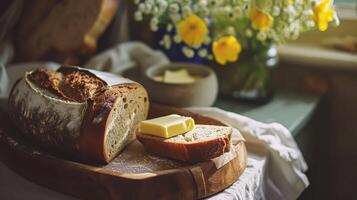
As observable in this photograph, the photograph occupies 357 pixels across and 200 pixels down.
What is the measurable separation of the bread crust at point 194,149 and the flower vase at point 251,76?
389 mm

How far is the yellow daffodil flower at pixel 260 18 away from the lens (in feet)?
3.35

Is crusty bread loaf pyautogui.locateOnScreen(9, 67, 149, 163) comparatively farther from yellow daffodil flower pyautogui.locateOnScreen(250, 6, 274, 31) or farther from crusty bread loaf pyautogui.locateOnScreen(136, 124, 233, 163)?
yellow daffodil flower pyautogui.locateOnScreen(250, 6, 274, 31)

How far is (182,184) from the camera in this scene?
2.60 feet

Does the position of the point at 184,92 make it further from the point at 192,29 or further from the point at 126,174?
the point at 126,174

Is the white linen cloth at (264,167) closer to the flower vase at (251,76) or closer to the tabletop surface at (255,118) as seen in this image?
the tabletop surface at (255,118)

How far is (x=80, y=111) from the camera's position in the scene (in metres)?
0.86

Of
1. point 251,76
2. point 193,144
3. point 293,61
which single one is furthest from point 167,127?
point 293,61

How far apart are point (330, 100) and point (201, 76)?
0.37 metres

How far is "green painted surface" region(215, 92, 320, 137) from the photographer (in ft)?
3.79

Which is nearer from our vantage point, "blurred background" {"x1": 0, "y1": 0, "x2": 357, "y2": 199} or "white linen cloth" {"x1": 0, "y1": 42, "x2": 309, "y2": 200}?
"white linen cloth" {"x1": 0, "y1": 42, "x2": 309, "y2": 200}

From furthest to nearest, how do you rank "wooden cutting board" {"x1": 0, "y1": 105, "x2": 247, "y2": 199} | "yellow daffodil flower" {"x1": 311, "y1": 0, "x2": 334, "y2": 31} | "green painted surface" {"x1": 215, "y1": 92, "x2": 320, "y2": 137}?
"green painted surface" {"x1": 215, "y1": 92, "x2": 320, "y2": 137} → "yellow daffodil flower" {"x1": 311, "y1": 0, "x2": 334, "y2": 31} → "wooden cutting board" {"x1": 0, "y1": 105, "x2": 247, "y2": 199}

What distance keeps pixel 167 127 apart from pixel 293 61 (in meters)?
0.59

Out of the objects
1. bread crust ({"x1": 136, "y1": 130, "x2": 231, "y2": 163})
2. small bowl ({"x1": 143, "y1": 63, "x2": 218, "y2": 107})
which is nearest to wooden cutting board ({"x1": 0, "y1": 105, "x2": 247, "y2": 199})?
bread crust ({"x1": 136, "y1": 130, "x2": 231, "y2": 163})

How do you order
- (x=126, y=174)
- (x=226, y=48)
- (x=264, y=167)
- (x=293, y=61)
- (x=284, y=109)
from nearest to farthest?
(x=126, y=174) < (x=264, y=167) < (x=226, y=48) < (x=284, y=109) < (x=293, y=61)
